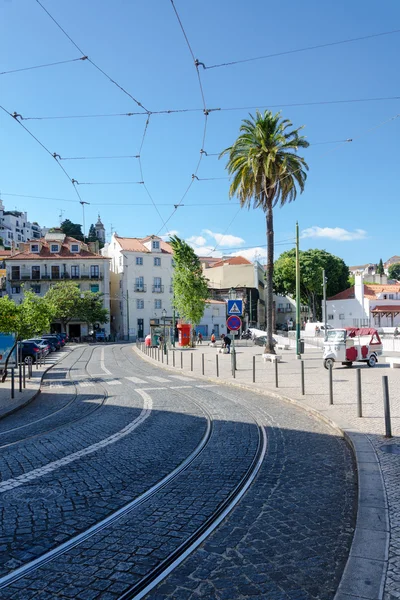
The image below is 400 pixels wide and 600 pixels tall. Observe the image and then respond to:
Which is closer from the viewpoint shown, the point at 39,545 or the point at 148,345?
the point at 39,545

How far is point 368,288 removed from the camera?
2928 inches

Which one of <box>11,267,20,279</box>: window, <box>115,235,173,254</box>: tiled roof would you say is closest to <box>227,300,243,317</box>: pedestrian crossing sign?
<box>11,267,20,279</box>: window

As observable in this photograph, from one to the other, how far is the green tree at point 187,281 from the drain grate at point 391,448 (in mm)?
40221

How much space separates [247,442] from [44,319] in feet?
49.4

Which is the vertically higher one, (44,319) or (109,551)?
(44,319)

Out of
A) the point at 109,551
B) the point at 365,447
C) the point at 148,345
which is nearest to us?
the point at 109,551

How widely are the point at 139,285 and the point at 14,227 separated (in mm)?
73237

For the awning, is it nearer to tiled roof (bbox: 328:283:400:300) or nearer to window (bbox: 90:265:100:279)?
tiled roof (bbox: 328:283:400:300)

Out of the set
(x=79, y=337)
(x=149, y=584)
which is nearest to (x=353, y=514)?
(x=149, y=584)

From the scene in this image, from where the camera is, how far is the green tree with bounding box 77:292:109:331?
6296cm

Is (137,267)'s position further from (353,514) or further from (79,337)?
(353,514)

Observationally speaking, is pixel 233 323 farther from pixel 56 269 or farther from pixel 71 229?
pixel 71 229

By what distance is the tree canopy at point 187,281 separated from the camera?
47812 millimetres

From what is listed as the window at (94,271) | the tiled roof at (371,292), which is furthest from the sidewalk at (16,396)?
the tiled roof at (371,292)
